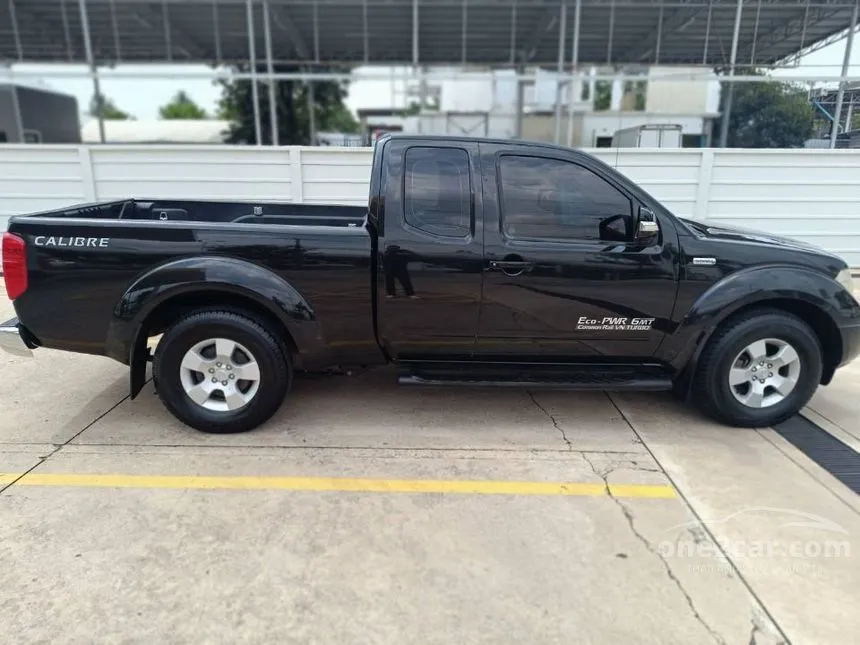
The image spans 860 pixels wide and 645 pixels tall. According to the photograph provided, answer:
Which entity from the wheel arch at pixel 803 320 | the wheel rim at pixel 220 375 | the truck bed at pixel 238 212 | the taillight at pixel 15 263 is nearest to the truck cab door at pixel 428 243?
the wheel rim at pixel 220 375

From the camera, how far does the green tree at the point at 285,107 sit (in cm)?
2584

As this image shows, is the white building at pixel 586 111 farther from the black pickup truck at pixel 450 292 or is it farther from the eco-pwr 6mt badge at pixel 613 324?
the eco-pwr 6mt badge at pixel 613 324

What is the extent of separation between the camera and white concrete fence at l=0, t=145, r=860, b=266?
922cm

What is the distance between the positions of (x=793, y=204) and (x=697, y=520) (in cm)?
800

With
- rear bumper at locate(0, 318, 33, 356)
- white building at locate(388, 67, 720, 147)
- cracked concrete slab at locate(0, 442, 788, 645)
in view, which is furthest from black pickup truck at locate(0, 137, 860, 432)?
white building at locate(388, 67, 720, 147)

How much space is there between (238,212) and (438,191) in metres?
2.31

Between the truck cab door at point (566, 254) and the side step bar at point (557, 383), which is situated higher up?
the truck cab door at point (566, 254)

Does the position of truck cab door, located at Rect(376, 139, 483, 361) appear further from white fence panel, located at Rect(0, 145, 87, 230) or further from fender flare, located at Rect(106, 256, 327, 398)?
white fence panel, located at Rect(0, 145, 87, 230)

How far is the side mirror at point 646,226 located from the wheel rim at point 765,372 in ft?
3.40

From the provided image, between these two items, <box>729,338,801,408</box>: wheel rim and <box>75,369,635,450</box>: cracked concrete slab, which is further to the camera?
<box>729,338,801,408</box>: wheel rim

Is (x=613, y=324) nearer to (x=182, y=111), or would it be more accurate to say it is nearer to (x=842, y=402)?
(x=842, y=402)

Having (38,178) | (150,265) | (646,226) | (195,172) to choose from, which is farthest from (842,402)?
(38,178)

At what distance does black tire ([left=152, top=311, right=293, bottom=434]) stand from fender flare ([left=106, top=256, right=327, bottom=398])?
0.51 ft

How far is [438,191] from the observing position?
12.9 feet
